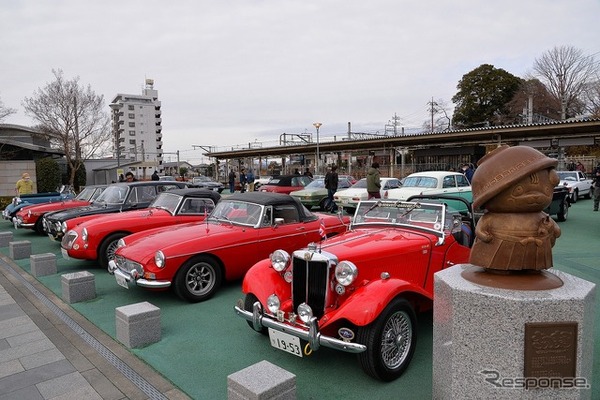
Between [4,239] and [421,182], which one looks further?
[421,182]

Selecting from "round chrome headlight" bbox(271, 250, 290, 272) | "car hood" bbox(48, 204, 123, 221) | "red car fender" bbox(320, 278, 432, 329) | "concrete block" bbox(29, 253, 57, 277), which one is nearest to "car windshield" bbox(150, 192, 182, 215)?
"car hood" bbox(48, 204, 123, 221)

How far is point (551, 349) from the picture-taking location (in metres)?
2.61

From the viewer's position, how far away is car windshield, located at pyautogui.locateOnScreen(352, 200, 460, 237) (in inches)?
197

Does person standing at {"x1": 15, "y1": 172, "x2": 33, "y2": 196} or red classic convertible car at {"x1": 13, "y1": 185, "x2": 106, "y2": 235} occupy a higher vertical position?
person standing at {"x1": 15, "y1": 172, "x2": 33, "y2": 196}

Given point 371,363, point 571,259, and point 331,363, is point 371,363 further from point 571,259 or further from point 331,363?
point 571,259

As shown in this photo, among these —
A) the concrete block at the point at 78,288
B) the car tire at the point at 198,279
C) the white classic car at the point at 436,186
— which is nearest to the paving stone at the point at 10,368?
the concrete block at the point at 78,288

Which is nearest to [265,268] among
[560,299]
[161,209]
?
[560,299]

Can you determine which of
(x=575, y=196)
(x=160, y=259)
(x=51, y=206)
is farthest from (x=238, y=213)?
(x=575, y=196)

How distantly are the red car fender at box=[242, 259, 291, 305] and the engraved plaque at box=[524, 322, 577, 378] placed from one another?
2.28m

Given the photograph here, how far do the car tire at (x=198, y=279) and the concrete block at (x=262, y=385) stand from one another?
9.32ft

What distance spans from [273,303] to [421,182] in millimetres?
10865

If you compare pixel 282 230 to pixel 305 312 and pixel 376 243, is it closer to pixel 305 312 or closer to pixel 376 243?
pixel 376 243

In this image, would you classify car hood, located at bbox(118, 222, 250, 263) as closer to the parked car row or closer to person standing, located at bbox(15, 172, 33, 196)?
the parked car row

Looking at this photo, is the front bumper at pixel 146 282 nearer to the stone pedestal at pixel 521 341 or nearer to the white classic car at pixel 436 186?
the stone pedestal at pixel 521 341
